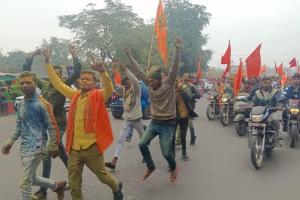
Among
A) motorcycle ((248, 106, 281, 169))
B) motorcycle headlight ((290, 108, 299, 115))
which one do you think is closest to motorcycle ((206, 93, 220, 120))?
motorcycle headlight ((290, 108, 299, 115))

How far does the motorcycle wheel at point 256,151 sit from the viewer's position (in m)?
7.14

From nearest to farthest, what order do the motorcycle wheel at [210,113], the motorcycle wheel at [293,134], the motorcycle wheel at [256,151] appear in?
1. the motorcycle wheel at [256,151]
2. the motorcycle wheel at [293,134]
3. the motorcycle wheel at [210,113]

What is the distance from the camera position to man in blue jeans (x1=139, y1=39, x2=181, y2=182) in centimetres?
609

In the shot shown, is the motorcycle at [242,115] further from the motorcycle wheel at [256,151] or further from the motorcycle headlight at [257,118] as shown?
the motorcycle wheel at [256,151]

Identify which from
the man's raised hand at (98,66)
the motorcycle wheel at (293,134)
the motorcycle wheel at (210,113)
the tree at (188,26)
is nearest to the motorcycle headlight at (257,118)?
the motorcycle wheel at (293,134)

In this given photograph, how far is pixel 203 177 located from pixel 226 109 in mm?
7144

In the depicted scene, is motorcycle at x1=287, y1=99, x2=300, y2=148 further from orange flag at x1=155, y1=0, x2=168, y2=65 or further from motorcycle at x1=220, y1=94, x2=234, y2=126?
motorcycle at x1=220, y1=94, x2=234, y2=126

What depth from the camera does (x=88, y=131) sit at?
15.5 feet

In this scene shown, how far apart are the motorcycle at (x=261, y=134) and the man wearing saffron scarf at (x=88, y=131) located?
3.23 metres

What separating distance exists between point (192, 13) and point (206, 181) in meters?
52.8

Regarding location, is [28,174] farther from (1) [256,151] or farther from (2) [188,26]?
(2) [188,26]

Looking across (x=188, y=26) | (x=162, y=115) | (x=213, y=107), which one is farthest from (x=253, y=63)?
(x=188, y=26)

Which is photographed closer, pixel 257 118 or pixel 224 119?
pixel 257 118

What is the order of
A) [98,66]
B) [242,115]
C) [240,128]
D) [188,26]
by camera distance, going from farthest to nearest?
[188,26] → [240,128] → [242,115] → [98,66]
